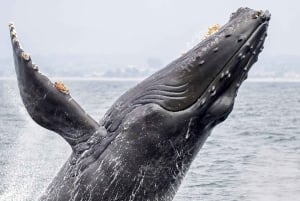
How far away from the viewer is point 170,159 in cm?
953

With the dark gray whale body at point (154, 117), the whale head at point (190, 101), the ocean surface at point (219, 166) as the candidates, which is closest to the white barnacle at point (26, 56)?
the dark gray whale body at point (154, 117)

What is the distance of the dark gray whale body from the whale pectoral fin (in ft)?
0.04

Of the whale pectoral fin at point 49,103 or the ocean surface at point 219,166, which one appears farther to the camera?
the ocean surface at point 219,166

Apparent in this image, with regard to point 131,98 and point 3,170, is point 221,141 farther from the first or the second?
point 131,98

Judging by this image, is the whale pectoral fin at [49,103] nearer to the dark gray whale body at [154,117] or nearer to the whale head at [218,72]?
the dark gray whale body at [154,117]

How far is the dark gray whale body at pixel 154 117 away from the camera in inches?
370

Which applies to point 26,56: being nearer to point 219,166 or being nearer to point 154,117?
point 154,117

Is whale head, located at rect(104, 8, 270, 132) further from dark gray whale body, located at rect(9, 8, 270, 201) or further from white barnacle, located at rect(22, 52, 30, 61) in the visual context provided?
white barnacle, located at rect(22, 52, 30, 61)

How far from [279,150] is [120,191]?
2568cm

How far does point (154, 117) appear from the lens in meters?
9.41

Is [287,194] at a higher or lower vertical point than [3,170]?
higher

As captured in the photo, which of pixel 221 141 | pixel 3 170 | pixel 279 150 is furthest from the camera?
pixel 221 141

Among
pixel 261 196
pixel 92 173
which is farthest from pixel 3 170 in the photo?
pixel 92 173

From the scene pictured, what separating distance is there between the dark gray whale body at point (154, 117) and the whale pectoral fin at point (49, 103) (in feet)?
0.04
